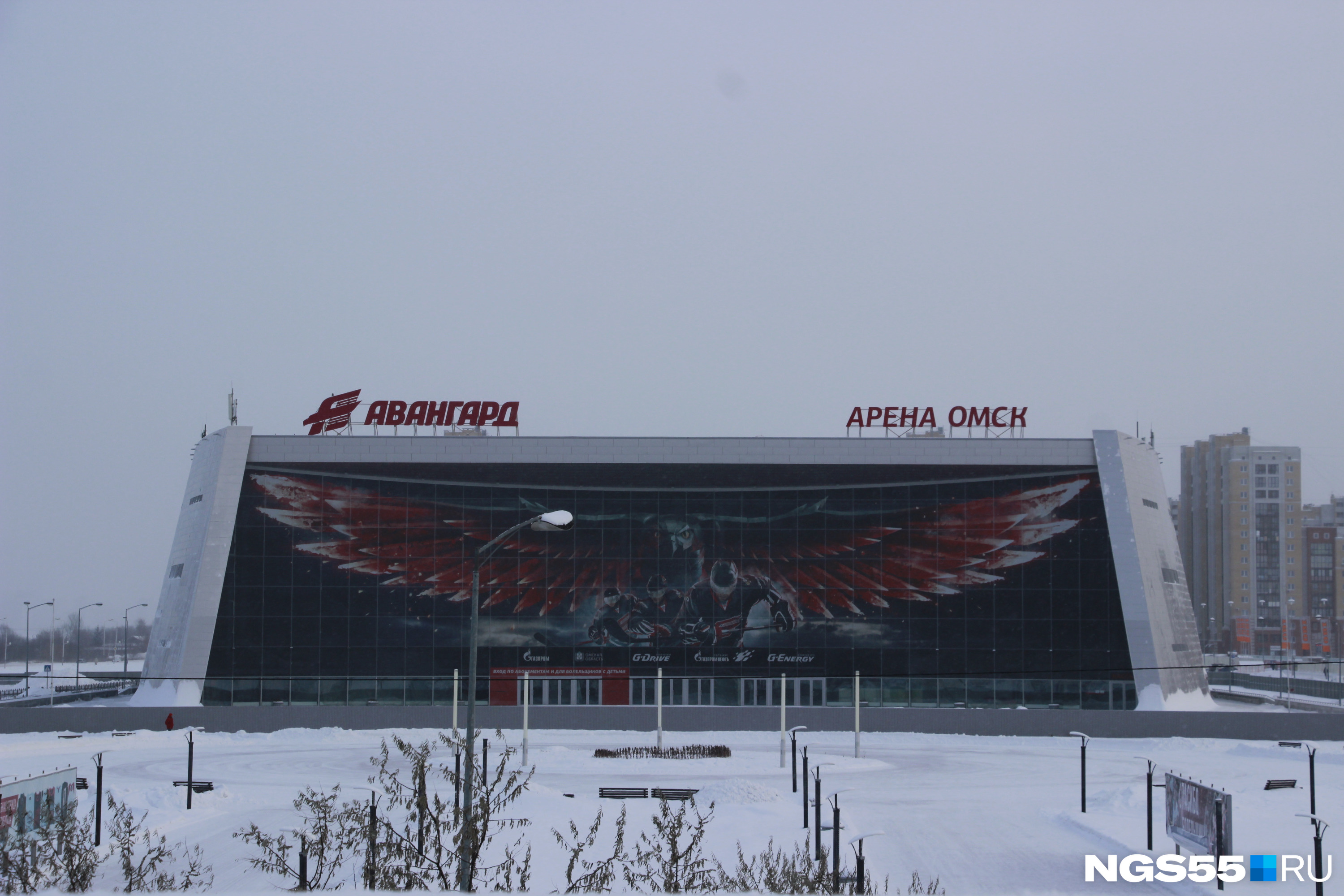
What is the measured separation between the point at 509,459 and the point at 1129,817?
138ft

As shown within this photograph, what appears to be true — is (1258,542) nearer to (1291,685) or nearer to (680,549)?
(1291,685)

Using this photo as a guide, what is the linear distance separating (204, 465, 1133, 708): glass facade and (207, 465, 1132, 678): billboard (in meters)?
0.12

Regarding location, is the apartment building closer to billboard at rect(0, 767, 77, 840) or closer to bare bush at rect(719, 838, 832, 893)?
bare bush at rect(719, 838, 832, 893)

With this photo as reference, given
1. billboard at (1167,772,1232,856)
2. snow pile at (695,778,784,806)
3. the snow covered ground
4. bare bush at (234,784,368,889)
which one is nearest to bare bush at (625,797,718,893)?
snow pile at (695,778,784,806)

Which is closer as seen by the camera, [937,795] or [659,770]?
[937,795]

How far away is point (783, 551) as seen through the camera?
233 feet

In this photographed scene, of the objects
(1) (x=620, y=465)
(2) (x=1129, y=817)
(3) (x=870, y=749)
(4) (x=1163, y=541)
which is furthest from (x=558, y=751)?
(4) (x=1163, y=541)

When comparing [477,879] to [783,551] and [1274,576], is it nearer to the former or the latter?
[783,551]

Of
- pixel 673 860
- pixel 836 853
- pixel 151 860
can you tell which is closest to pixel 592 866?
pixel 836 853

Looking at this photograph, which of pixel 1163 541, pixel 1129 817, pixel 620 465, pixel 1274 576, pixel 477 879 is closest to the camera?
pixel 477 879

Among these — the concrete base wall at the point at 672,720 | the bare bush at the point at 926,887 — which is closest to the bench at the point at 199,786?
the bare bush at the point at 926,887

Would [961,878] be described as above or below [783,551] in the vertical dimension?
below

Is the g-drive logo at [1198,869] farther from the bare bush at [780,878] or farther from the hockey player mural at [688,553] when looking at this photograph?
the hockey player mural at [688,553]

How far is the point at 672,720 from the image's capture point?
63125 mm
